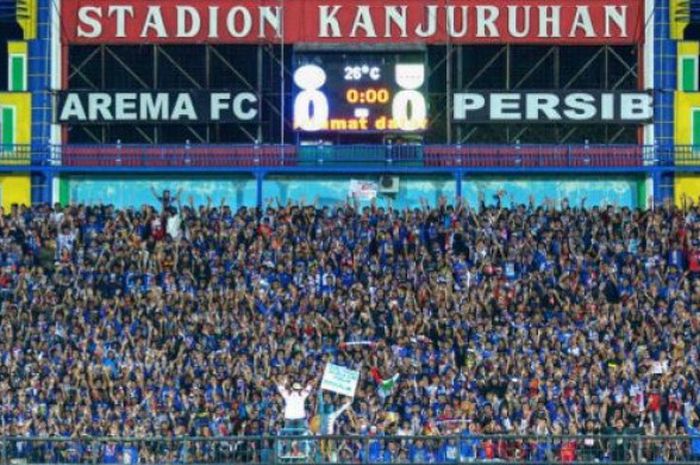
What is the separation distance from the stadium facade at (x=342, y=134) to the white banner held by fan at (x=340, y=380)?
10798mm

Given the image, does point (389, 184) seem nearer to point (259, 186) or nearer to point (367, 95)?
point (367, 95)

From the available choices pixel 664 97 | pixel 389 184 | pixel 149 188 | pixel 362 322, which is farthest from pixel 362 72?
pixel 362 322

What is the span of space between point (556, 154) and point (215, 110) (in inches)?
289

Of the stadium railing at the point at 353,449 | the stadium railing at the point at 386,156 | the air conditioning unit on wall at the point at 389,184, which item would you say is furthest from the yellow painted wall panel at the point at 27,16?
the stadium railing at the point at 353,449

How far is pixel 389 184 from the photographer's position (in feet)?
208

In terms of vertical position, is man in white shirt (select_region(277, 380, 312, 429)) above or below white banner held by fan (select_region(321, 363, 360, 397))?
below

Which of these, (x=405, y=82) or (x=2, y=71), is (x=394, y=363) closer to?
(x=405, y=82)

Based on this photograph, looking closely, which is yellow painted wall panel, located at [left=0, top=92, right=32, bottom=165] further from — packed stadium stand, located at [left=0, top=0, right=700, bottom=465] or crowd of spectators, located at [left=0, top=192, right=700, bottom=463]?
crowd of spectators, located at [left=0, top=192, right=700, bottom=463]

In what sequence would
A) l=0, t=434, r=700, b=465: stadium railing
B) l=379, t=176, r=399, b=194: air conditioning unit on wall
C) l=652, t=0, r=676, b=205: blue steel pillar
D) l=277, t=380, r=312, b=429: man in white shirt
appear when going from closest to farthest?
l=0, t=434, r=700, b=465: stadium railing, l=277, t=380, r=312, b=429: man in white shirt, l=379, t=176, r=399, b=194: air conditioning unit on wall, l=652, t=0, r=676, b=205: blue steel pillar

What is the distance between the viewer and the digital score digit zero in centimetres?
6234

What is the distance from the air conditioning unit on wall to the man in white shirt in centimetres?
1211

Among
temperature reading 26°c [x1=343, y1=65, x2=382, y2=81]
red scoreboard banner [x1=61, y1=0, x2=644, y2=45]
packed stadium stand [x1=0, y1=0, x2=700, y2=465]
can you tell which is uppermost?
red scoreboard banner [x1=61, y1=0, x2=644, y2=45]

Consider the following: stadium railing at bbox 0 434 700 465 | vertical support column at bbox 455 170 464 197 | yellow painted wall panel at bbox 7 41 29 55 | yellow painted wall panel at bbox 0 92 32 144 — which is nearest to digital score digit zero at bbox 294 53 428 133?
vertical support column at bbox 455 170 464 197

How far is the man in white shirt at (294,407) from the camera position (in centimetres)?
5166
